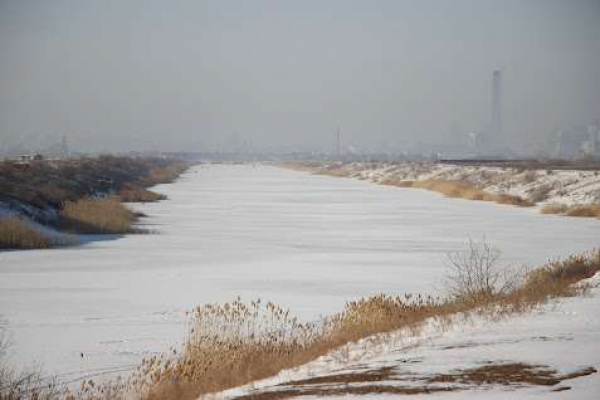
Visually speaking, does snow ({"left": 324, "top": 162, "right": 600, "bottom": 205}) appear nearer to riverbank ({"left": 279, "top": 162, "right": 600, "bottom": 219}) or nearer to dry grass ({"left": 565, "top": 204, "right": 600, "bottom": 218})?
A: riverbank ({"left": 279, "top": 162, "right": 600, "bottom": 219})

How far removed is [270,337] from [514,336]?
3.84 m

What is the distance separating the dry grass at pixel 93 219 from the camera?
30.5 meters

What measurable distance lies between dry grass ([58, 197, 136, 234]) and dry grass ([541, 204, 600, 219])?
2480 cm

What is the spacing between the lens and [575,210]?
41.6 meters

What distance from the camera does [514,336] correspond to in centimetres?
1030

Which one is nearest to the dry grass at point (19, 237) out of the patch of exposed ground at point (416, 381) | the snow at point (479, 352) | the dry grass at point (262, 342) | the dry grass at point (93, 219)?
the dry grass at point (93, 219)

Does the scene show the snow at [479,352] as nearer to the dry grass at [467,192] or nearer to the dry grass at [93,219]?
the dry grass at [93,219]

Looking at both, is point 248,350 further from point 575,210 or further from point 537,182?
point 537,182

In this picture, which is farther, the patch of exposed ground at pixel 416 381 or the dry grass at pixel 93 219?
the dry grass at pixel 93 219

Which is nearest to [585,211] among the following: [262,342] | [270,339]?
[270,339]

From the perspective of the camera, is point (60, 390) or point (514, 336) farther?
point (514, 336)

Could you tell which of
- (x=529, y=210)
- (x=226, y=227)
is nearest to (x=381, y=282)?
(x=226, y=227)

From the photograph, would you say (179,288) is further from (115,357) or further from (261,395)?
(261,395)

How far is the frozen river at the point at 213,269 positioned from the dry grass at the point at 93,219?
1603 mm
